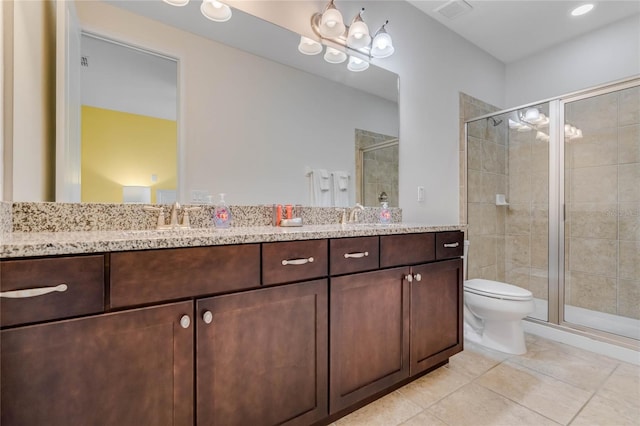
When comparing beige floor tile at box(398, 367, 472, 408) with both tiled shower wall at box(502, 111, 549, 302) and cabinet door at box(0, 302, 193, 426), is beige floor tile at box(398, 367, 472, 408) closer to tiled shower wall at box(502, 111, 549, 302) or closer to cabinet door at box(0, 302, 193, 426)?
cabinet door at box(0, 302, 193, 426)

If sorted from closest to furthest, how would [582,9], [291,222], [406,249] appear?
[406,249] → [291,222] → [582,9]

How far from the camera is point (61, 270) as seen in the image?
0.74m

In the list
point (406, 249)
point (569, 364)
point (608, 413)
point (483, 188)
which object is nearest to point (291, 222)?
point (406, 249)

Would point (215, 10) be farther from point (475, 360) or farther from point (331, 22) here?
point (475, 360)

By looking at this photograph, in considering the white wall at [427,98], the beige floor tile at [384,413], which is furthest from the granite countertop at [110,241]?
the white wall at [427,98]

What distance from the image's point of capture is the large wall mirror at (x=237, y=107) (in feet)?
4.38

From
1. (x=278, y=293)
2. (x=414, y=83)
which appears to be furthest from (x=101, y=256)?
(x=414, y=83)

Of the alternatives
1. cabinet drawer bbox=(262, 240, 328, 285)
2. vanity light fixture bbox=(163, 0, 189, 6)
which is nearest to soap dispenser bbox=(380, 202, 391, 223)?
cabinet drawer bbox=(262, 240, 328, 285)

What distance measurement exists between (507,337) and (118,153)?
2.52 metres

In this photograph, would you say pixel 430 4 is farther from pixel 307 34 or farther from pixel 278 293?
pixel 278 293

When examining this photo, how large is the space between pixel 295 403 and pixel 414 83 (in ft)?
7.53

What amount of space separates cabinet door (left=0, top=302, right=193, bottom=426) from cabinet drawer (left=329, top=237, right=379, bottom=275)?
1.92ft

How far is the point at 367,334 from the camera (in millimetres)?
1358

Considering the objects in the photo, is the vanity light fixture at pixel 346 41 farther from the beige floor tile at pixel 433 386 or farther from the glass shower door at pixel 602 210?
the beige floor tile at pixel 433 386
